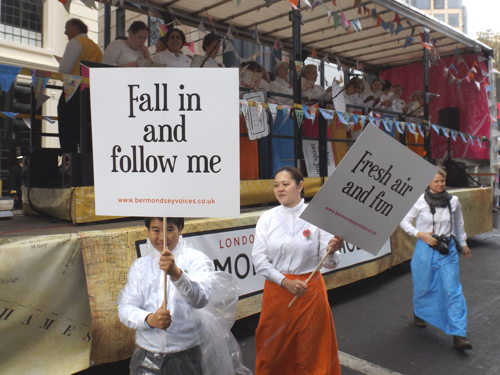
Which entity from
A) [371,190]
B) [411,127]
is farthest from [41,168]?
[411,127]

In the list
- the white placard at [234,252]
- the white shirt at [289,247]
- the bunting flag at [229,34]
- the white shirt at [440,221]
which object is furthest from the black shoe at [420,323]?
the bunting flag at [229,34]

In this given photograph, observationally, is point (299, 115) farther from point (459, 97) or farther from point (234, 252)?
point (459, 97)

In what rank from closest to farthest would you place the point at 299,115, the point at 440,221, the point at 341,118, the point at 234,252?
the point at 234,252
the point at 440,221
the point at 299,115
the point at 341,118

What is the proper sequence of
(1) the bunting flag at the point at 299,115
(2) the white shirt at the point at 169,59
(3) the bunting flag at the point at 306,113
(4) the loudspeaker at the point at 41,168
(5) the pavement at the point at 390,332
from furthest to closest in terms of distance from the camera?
(3) the bunting flag at the point at 306,113 < (1) the bunting flag at the point at 299,115 < (2) the white shirt at the point at 169,59 < (4) the loudspeaker at the point at 41,168 < (5) the pavement at the point at 390,332

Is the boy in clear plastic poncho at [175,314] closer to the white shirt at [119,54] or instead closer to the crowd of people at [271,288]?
the crowd of people at [271,288]

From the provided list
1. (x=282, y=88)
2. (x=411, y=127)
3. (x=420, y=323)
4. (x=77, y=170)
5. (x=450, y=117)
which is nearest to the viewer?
(x=77, y=170)

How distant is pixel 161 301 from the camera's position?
222cm

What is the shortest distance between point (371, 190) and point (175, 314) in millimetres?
1354

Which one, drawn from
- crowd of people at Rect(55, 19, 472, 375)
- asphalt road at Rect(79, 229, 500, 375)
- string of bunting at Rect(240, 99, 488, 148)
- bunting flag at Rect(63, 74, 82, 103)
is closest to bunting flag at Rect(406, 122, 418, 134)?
string of bunting at Rect(240, 99, 488, 148)

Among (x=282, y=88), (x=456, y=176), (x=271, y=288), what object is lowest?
(x=271, y=288)

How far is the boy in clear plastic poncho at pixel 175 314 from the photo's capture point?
215cm

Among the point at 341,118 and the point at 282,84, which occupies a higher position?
the point at 282,84

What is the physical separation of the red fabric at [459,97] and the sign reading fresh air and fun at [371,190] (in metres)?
9.16

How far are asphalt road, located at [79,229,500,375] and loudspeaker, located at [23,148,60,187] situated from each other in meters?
2.21
